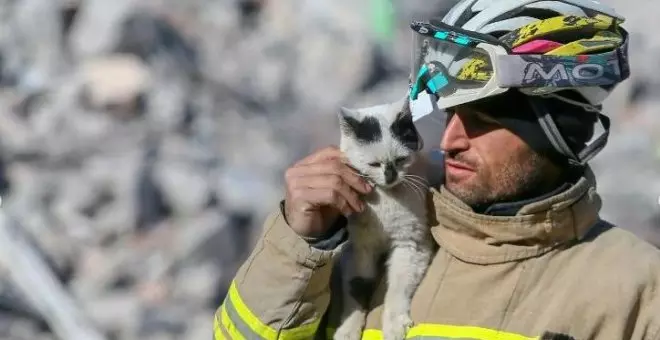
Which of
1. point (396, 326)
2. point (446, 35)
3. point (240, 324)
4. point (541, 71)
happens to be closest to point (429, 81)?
point (446, 35)

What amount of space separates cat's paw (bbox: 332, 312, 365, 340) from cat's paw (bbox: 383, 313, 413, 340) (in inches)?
2.4

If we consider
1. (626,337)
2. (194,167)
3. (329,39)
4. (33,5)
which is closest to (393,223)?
(626,337)

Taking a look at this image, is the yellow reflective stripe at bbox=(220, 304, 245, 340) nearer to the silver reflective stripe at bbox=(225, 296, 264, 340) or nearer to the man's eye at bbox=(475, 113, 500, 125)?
the silver reflective stripe at bbox=(225, 296, 264, 340)

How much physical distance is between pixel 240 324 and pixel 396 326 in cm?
27

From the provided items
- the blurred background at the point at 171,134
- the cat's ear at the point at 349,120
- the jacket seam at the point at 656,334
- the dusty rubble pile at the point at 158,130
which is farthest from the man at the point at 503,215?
the dusty rubble pile at the point at 158,130

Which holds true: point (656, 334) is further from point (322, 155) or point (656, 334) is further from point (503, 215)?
point (322, 155)

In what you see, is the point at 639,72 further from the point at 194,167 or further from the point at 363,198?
the point at 363,198

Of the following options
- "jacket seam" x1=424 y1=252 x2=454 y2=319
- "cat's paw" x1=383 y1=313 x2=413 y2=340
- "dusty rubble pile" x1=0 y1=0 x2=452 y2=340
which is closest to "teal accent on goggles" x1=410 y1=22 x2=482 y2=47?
"jacket seam" x1=424 y1=252 x2=454 y2=319

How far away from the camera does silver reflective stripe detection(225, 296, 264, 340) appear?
183 centimetres

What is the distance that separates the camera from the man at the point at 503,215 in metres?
1.79

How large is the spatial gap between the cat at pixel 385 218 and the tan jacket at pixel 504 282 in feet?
0.15

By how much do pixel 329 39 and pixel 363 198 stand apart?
599 cm

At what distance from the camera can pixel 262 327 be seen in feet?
5.98

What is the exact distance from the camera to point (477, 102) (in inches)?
74.6
